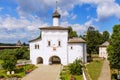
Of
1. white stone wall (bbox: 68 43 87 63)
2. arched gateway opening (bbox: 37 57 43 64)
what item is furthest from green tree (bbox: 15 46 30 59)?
white stone wall (bbox: 68 43 87 63)

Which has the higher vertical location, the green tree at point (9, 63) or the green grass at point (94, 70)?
the green tree at point (9, 63)

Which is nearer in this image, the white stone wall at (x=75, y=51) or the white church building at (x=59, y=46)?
the white stone wall at (x=75, y=51)

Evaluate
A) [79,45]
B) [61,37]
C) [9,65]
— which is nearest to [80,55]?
[79,45]

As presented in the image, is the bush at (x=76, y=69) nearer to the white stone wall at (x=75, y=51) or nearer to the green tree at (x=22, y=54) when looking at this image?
the white stone wall at (x=75, y=51)

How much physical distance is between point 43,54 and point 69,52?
18.2 feet

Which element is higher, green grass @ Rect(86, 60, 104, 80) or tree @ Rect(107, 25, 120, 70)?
tree @ Rect(107, 25, 120, 70)

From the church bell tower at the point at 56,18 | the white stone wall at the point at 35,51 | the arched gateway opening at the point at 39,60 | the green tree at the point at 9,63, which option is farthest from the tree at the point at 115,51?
the arched gateway opening at the point at 39,60

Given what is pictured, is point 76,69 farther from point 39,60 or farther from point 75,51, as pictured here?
point 39,60

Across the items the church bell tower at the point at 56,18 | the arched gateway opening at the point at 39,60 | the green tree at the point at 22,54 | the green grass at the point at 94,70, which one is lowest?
the green grass at the point at 94,70

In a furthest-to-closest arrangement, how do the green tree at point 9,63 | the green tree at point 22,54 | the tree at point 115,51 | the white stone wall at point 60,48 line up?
the green tree at point 22,54 < the white stone wall at point 60,48 < the green tree at point 9,63 < the tree at point 115,51

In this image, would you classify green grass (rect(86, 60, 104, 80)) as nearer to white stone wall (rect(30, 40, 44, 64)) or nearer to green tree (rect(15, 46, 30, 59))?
white stone wall (rect(30, 40, 44, 64))

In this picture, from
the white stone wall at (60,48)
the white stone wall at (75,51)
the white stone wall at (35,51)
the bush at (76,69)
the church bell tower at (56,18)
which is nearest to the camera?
the bush at (76,69)

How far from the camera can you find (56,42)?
48.2 metres

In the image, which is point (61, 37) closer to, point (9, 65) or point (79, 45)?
point (79, 45)
